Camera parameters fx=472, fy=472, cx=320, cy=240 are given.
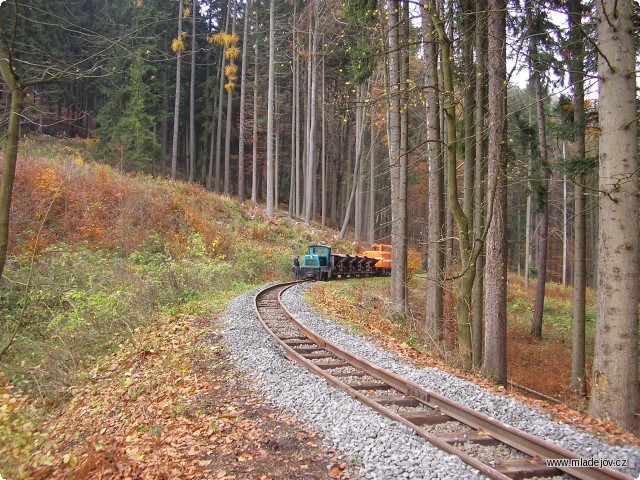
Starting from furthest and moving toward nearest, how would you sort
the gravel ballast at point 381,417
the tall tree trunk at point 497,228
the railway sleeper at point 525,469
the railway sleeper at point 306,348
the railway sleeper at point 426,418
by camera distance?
1. the tall tree trunk at point 497,228
2. the railway sleeper at point 306,348
3. the railway sleeper at point 426,418
4. the gravel ballast at point 381,417
5. the railway sleeper at point 525,469

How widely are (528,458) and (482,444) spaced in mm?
478

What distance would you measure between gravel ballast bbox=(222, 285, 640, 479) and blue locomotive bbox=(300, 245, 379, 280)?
13707mm

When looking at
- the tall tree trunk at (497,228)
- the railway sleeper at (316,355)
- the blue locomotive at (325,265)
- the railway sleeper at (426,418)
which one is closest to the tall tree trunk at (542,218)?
the tall tree trunk at (497,228)

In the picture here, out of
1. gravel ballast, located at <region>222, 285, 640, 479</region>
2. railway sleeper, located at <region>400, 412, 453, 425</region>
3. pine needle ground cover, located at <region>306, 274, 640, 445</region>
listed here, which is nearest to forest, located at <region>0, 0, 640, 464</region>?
pine needle ground cover, located at <region>306, 274, 640, 445</region>

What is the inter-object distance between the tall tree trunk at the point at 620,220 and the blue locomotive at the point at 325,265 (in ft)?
57.9

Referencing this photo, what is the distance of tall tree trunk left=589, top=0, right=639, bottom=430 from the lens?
19.0 ft

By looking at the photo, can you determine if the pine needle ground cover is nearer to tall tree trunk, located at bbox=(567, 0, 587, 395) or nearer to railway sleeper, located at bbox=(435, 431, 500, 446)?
tall tree trunk, located at bbox=(567, 0, 587, 395)

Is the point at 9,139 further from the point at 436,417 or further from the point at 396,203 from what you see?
the point at 396,203

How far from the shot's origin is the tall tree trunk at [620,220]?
5781mm

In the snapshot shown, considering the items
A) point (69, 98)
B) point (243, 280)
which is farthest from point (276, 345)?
point (69, 98)

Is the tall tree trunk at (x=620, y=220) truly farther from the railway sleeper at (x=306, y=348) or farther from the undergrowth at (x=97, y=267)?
the undergrowth at (x=97, y=267)

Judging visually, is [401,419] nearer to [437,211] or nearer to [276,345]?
[276,345]

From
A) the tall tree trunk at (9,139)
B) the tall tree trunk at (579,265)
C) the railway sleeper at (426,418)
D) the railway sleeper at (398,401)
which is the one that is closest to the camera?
the railway sleeper at (426,418)

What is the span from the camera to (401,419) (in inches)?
211
